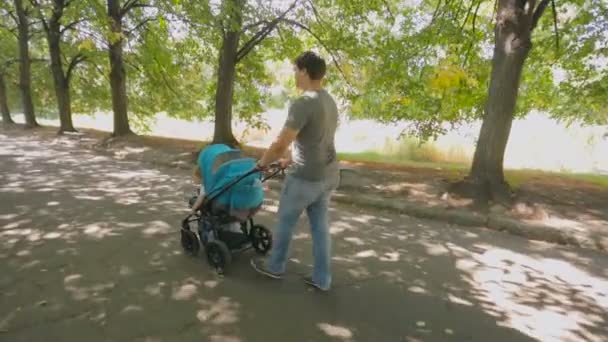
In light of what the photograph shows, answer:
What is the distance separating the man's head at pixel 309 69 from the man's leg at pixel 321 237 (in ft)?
3.15

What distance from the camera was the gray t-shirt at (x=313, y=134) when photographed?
110 inches

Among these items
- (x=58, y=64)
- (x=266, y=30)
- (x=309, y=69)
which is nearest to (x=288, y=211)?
(x=309, y=69)

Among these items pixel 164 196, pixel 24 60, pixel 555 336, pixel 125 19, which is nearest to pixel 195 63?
pixel 125 19

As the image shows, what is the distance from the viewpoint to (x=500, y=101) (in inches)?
244

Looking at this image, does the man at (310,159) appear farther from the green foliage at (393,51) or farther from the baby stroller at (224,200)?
the green foliage at (393,51)

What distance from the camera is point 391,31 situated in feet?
35.7

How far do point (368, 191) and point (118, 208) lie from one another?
443cm

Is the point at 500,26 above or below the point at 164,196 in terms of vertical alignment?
above

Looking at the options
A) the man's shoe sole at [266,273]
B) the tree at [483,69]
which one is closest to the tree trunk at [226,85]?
the tree at [483,69]

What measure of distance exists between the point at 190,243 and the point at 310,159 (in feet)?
6.21

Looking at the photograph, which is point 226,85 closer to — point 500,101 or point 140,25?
point 140,25

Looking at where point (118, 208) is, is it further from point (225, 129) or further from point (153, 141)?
point (153, 141)

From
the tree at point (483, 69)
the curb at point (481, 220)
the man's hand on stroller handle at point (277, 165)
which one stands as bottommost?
the curb at point (481, 220)

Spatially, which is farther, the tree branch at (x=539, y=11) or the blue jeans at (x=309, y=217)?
the tree branch at (x=539, y=11)
